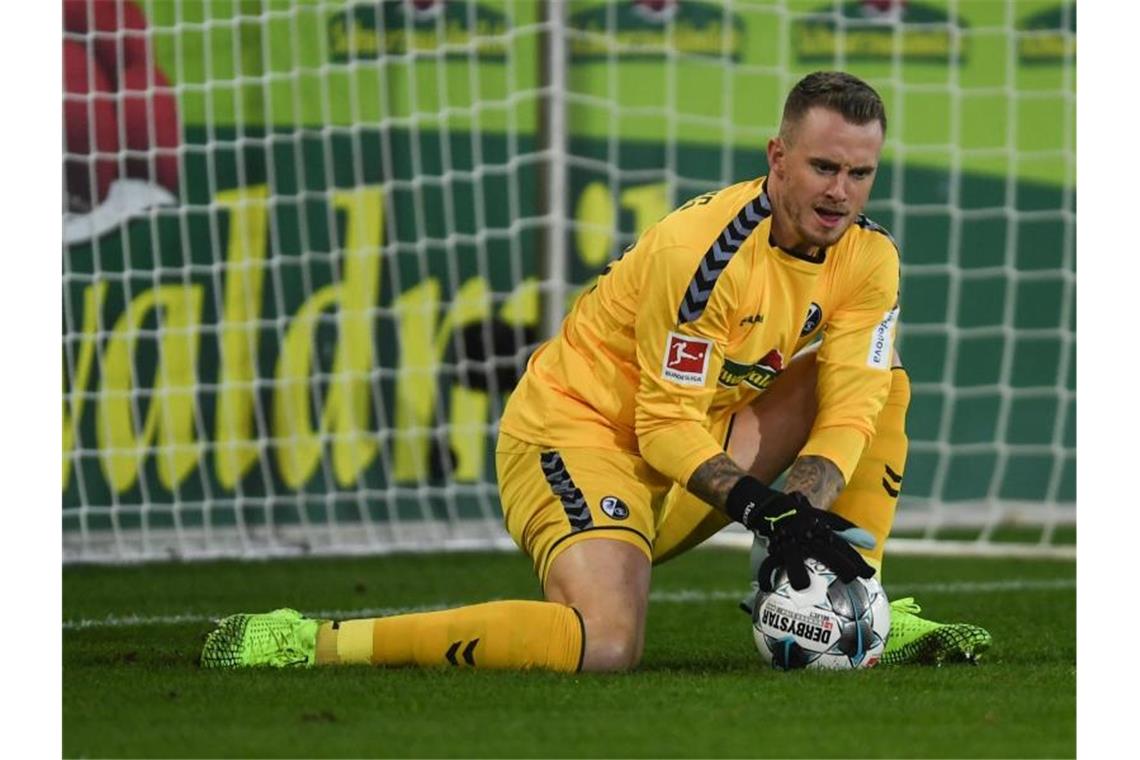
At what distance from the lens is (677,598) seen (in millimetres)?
6789

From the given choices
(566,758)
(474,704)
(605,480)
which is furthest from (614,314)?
(566,758)

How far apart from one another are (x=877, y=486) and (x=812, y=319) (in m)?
0.46

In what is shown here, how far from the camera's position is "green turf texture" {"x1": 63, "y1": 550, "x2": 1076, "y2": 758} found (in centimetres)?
372

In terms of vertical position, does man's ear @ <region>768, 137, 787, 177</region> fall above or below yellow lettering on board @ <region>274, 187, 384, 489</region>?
above

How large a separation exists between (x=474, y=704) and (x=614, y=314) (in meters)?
1.28

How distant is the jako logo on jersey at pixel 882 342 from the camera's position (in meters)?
5.00

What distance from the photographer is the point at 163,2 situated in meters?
8.66

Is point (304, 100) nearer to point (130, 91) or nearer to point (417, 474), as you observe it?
point (130, 91)

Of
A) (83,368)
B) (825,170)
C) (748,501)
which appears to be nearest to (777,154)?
(825,170)

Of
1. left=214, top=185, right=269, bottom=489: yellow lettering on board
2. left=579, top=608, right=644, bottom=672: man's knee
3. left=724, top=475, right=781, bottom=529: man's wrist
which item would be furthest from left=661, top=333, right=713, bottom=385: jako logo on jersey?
left=214, top=185, right=269, bottom=489: yellow lettering on board

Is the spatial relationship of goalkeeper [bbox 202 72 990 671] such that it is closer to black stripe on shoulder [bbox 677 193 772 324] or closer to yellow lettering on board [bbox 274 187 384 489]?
black stripe on shoulder [bbox 677 193 772 324]

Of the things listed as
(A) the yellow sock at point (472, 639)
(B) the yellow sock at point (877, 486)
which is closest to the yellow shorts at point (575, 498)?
Answer: (A) the yellow sock at point (472, 639)

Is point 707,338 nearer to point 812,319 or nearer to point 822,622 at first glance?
point 812,319

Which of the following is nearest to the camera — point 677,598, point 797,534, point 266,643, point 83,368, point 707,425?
point 797,534
